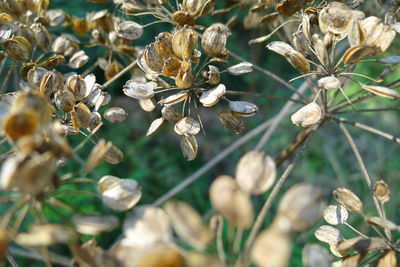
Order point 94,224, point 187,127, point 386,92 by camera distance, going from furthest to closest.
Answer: point 187,127 < point 386,92 < point 94,224

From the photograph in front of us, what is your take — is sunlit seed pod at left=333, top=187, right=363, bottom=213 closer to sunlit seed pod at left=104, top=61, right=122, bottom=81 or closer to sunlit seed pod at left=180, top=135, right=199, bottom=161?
sunlit seed pod at left=180, top=135, right=199, bottom=161

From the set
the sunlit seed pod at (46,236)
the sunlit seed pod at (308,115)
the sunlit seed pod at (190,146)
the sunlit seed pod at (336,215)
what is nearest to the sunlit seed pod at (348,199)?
the sunlit seed pod at (336,215)

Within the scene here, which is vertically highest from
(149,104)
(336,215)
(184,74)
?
(184,74)

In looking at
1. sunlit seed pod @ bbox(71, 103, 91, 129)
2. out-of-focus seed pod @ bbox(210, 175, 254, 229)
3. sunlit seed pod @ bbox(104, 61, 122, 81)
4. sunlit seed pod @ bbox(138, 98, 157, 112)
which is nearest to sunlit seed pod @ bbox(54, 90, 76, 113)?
sunlit seed pod @ bbox(71, 103, 91, 129)

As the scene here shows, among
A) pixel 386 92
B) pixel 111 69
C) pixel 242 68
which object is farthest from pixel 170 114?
pixel 386 92

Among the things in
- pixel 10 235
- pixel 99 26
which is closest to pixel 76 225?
pixel 10 235

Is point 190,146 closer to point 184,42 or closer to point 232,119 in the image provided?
point 232,119
